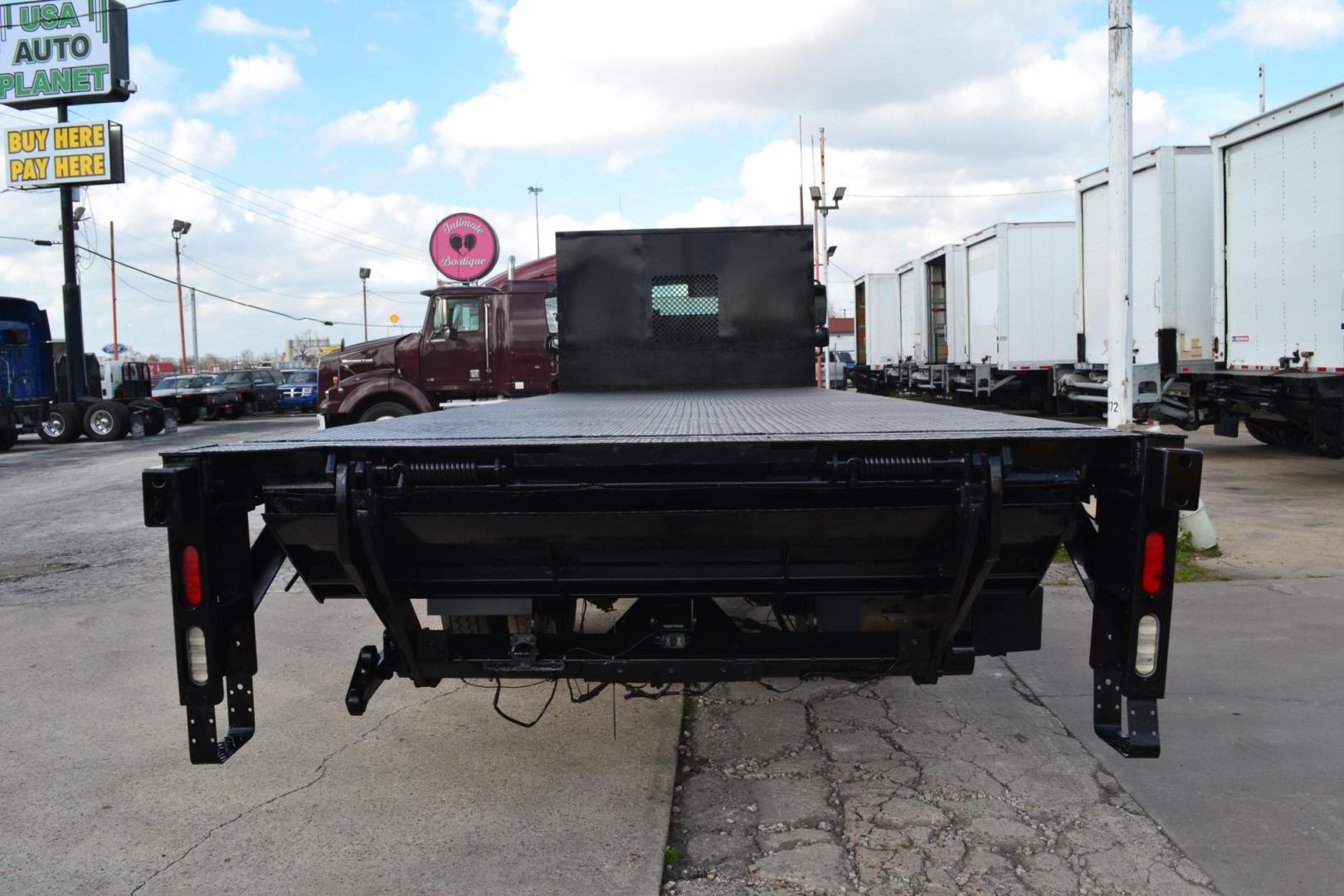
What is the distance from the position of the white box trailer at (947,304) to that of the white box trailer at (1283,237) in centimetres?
1028

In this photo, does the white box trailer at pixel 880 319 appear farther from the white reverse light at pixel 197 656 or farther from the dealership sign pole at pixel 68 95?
the white reverse light at pixel 197 656

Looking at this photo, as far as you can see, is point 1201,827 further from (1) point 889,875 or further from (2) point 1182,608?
(2) point 1182,608

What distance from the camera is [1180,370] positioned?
43.0 ft

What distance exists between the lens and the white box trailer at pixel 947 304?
22.9 m

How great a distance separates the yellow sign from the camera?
86.1ft

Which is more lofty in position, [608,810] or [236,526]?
[236,526]

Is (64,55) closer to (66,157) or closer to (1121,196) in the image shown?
(66,157)

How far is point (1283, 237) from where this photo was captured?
11.0 m

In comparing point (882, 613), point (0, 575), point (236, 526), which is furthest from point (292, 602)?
point (882, 613)

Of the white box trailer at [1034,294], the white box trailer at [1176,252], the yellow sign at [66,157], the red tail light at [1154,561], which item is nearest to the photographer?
the red tail light at [1154,561]

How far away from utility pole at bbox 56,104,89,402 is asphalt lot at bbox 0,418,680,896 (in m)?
21.8

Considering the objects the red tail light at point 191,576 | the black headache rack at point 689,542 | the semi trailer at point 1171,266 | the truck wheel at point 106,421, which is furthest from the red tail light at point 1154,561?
the truck wheel at point 106,421

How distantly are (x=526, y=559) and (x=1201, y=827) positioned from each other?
2.52m

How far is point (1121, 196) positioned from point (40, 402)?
76.5 feet
